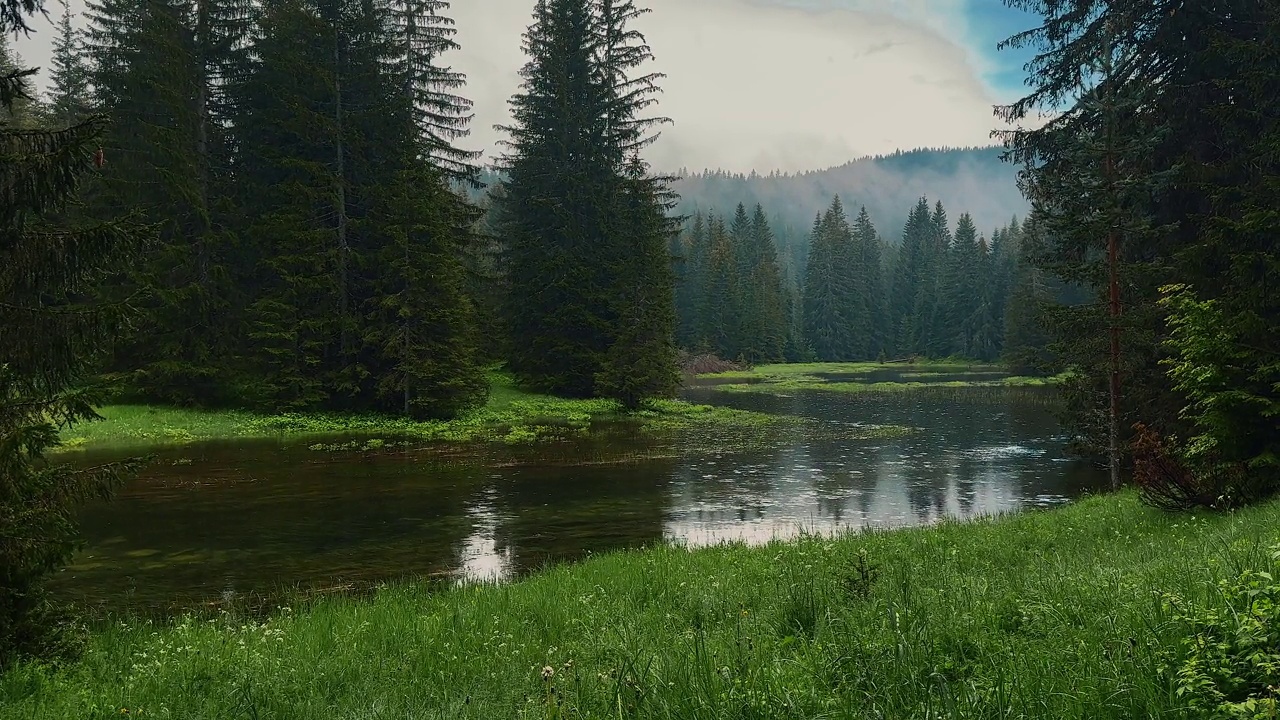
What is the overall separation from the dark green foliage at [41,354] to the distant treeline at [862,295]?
7240 cm

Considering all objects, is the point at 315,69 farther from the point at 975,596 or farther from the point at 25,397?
the point at 975,596

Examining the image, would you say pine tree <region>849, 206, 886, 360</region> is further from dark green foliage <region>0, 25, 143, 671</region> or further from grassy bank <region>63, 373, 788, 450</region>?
dark green foliage <region>0, 25, 143, 671</region>

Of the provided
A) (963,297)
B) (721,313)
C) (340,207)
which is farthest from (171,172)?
(963,297)

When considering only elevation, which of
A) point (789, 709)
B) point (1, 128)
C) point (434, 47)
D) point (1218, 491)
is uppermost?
point (434, 47)

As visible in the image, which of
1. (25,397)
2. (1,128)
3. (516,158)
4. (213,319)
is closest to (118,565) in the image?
(25,397)

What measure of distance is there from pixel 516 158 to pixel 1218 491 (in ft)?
135

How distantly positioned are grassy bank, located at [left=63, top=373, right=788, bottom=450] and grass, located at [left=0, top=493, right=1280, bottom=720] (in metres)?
19.3

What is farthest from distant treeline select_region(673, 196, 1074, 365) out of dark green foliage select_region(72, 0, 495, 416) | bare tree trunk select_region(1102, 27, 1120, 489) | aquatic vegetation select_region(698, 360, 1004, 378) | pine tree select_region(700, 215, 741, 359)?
bare tree trunk select_region(1102, 27, 1120, 489)

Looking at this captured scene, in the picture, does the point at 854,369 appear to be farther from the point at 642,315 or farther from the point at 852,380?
the point at 642,315

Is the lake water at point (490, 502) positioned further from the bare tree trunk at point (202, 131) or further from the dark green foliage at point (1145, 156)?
the bare tree trunk at point (202, 131)

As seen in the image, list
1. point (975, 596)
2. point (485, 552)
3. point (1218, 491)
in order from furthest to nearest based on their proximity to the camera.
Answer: point (485, 552)
point (1218, 491)
point (975, 596)

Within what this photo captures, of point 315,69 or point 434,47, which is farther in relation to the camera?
point 434,47

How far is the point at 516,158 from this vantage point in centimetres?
4488

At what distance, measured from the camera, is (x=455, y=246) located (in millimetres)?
34969
